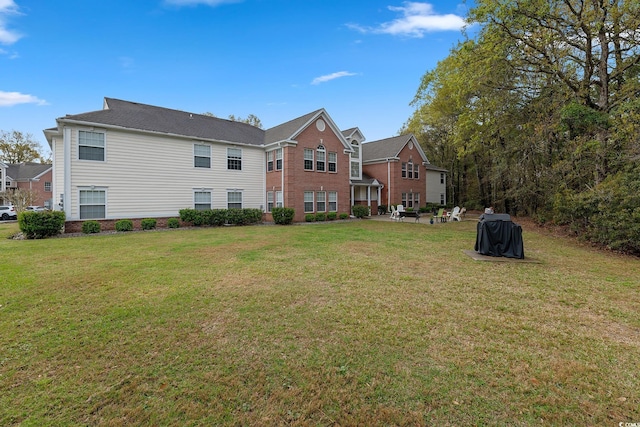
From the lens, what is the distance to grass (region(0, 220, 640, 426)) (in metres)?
2.40

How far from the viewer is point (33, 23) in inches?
504

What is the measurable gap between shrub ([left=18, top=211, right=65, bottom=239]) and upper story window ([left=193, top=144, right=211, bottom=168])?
696 cm

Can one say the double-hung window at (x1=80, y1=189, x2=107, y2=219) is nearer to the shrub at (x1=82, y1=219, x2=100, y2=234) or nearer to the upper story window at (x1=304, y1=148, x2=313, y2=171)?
the shrub at (x1=82, y1=219, x2=100, y2=234)

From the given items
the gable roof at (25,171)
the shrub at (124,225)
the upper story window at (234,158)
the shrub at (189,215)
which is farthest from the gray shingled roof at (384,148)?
the gable roof at (25,171)

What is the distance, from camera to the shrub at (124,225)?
14.2 meters

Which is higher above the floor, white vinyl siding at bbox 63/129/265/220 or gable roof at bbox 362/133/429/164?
gable roof at bbox 362/133/429/164

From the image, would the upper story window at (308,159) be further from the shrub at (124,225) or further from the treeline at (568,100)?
the shrub at (124,225)

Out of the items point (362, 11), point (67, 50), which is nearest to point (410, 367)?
point (362, 11)

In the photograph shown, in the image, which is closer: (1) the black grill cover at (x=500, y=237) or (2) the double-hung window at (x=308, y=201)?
(1) the black grill cover at (x=500, y=237)

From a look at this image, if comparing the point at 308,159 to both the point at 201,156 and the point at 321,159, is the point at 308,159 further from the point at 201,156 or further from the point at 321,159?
the point at 201,156

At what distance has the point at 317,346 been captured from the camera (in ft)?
11.1

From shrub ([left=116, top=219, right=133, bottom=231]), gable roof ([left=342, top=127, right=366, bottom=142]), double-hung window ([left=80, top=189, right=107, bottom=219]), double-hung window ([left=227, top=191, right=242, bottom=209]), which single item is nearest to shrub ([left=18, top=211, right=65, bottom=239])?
double-hung window ([left=80, top=189, right=107, bottom=219])

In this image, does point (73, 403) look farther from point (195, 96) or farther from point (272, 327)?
point (195, 96)

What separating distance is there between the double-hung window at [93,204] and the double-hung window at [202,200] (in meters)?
4.43
